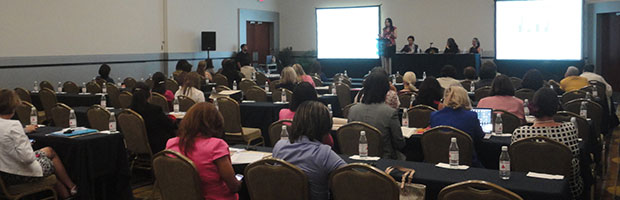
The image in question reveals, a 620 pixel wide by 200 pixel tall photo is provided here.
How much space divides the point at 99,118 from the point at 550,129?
4.69 m

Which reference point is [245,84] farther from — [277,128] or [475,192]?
[475,192]

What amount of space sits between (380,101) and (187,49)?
1248cm

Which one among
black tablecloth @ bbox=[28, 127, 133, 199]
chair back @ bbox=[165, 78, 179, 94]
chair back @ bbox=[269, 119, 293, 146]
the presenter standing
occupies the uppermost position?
the presenter standing

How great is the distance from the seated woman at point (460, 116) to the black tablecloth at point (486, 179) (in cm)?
115

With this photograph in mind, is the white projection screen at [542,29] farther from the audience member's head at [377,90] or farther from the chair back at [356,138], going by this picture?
the chair back at [356,138]

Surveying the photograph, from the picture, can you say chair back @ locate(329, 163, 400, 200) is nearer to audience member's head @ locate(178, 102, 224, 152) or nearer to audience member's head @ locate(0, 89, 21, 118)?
audience member's head @ locate(178, 102, 224, 152)

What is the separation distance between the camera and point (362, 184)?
11.8 feet

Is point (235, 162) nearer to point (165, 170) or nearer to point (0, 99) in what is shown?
point (165, 170)

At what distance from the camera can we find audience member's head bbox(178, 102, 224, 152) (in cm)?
410

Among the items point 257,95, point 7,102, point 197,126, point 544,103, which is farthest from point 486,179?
point 257,95

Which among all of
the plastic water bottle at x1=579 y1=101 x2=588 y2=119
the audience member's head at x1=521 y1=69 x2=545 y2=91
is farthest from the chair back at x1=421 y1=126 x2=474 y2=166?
the audience member's head at x1=521 y1=69 x2=545 y2=91

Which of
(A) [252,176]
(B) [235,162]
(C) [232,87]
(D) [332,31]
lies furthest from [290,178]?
(D) [332,31]

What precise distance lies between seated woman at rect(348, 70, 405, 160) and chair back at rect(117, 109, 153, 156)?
2.30m

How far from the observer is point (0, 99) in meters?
5.28
